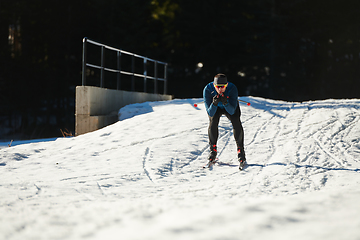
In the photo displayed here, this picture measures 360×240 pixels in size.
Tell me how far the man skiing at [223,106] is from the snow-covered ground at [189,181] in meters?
0.45

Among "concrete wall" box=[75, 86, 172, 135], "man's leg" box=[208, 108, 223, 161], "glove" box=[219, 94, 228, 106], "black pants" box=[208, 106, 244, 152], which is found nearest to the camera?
"glove" box=[219, 94, 228, 106]

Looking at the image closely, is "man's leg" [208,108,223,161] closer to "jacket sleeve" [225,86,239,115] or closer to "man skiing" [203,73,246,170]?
"man skiing" [203,73,246,170]

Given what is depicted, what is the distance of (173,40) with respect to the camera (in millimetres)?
27906

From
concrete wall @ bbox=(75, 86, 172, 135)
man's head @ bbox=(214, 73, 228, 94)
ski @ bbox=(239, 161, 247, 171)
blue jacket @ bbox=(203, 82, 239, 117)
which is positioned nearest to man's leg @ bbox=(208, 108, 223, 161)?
blue jacket @ bbox=(203, 82, 239, 117)

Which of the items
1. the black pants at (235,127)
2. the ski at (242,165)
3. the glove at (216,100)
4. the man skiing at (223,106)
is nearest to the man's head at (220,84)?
the man skiing at (223,106)

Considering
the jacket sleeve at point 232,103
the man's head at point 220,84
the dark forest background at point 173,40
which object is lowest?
the jacket sleeve at point 232,103

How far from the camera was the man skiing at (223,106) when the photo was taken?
6.38 meters

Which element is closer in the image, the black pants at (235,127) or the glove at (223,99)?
the glove at (223,99)

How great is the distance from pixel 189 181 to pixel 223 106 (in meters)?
1.65

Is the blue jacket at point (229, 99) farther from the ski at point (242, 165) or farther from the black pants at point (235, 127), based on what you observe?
the ski at point (242, 165)

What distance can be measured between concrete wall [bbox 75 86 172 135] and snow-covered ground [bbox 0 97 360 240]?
990 millimetres

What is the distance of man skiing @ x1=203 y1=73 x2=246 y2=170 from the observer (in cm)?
638

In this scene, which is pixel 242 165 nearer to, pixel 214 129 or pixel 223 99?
pixel 214 129

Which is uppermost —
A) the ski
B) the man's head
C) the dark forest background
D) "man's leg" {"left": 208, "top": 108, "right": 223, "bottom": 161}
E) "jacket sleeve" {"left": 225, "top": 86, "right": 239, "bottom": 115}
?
the dark forest background
